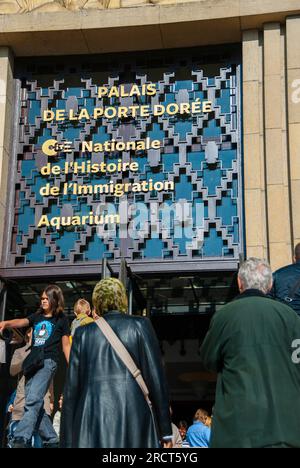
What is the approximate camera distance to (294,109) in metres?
11.6

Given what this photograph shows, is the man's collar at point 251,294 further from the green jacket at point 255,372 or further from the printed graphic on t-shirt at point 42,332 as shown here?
the printed graphic on t-shirt at point 42,332

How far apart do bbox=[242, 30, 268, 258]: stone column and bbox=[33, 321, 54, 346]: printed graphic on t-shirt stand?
412 centimetres

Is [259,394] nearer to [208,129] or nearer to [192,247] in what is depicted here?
[192,247]

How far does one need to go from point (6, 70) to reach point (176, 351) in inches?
259

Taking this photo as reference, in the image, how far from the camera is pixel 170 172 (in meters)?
12.0

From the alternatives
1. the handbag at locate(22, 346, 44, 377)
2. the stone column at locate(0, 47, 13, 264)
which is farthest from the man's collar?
the stone column at locate(0, 47, 13, 264)

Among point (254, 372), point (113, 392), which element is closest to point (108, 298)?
point (113, 392)

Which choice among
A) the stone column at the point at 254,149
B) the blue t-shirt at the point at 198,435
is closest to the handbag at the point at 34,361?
the blue t-shirt at the point at 198,435

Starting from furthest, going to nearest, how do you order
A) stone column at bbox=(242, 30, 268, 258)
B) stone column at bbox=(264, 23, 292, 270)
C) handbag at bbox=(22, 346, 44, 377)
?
stone column at bbox=(242, 30, 268, 258), stone column at bbox=(264, 23, 292, 270), handbag at bbox=(22, 346, 44, 377)

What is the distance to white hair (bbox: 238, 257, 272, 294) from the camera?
4.96 metres

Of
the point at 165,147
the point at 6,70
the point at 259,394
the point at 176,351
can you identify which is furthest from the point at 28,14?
the point at 259,394

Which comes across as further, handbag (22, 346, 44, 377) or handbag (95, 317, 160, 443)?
handbag (22, 346, 44, 377)

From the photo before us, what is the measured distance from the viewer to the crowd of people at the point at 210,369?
4.36 meters

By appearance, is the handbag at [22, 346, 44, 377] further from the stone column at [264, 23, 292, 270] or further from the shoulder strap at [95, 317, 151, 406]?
the stone column at [264, 23, 292, 270]
